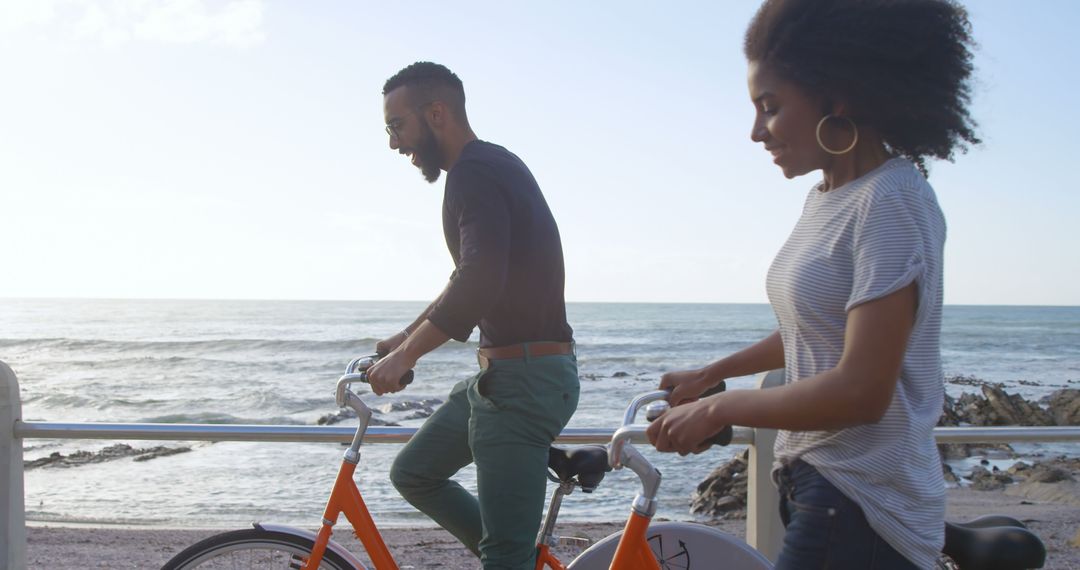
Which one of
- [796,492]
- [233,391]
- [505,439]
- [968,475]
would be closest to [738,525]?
[505,439]

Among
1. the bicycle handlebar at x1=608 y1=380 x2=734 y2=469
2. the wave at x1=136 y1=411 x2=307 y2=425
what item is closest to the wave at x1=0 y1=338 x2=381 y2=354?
the wave at x1=136 y1=411 x2=307 y2=425

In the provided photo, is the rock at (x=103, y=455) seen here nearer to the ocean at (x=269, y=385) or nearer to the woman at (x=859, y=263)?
the ocean at (x=269, y=385)

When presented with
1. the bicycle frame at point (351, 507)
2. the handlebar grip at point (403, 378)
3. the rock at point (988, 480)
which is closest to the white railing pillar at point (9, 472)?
the bicycle frame at point (351, 507)

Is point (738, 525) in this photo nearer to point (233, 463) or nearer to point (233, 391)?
point (233, 463)

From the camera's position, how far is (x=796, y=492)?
178cm

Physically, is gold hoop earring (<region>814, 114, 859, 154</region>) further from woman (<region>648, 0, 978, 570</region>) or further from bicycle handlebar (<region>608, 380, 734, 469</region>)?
bicycle handlebar (<region>608, 380, 734, 469</region>)

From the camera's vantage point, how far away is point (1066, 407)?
21.1m

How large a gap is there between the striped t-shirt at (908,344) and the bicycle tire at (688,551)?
113cm

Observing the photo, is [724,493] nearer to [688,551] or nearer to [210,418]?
[688,551]

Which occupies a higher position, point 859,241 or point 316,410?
point 859,241

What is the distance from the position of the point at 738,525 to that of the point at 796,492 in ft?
19.1

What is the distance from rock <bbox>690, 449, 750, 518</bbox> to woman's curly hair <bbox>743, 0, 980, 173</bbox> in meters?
8.35

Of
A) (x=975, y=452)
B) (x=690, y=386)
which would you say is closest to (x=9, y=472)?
(x=690, y=386)

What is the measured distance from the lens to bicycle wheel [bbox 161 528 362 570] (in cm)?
285
